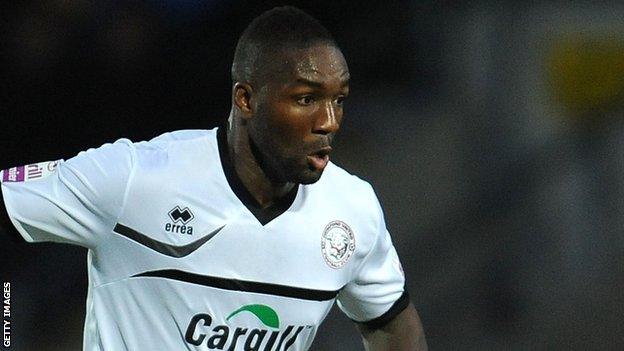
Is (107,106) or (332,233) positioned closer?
(332,233)

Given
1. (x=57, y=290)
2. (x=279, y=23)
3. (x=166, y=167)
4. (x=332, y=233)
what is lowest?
(x=57, y=290)

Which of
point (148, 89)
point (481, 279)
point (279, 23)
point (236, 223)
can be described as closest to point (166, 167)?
point (236, 223)

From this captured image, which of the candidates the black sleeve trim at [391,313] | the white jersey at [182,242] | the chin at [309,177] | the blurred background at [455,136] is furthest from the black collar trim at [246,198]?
the blurred background at [455,136]

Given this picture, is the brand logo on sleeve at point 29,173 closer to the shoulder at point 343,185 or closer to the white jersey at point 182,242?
the white jersey at point 182,242

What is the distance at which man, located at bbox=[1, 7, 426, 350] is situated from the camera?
1.87m

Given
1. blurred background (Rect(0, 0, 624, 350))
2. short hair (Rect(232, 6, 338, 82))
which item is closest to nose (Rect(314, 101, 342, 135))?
short hair (Rect(232, 6, 338, 82))

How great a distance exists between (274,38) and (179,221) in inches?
13.9

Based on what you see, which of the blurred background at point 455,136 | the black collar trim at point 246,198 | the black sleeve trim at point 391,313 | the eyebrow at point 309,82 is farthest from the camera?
the blurred background at point 455,136

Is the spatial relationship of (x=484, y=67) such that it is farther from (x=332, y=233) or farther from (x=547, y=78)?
(x=332, y=233)

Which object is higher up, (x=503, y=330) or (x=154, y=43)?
(x=154, y=43)

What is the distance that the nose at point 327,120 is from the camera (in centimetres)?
186

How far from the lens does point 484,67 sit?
128 inches

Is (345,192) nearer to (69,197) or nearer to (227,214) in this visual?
(227,214)

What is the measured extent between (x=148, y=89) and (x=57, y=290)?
2.03 feet
